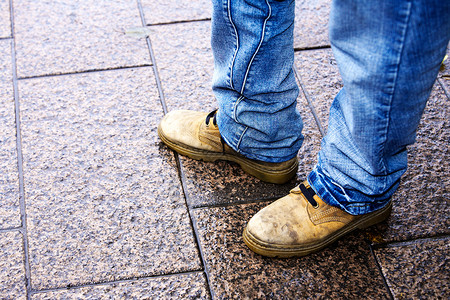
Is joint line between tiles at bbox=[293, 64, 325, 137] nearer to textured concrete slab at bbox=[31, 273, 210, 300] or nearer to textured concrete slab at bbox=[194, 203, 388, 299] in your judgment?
textured concrete slab at bbox=[194, 203, 388, 299]

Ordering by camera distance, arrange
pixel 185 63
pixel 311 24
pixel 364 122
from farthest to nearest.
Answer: pixel 311 24, pixel 185 63, pixel 364 122

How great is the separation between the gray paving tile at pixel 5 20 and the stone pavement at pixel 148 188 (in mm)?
11

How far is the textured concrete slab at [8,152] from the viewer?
1.84m

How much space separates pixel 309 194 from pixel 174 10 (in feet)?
5.47

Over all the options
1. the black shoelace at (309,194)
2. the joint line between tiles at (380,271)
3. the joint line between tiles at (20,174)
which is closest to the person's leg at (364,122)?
the black shoelace at (309,194)

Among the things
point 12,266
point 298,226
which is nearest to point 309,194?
point 298,226

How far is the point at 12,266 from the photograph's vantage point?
1669mm

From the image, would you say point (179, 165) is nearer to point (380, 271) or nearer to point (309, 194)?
point (309, 194)

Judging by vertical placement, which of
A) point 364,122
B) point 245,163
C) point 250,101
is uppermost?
point 364,122

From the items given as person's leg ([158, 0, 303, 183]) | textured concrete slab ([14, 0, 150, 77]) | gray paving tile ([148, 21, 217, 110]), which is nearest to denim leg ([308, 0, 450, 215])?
person's leg ([158, 0, 303, 183])

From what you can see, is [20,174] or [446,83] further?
[446,83]

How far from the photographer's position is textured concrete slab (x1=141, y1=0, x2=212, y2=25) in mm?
2828

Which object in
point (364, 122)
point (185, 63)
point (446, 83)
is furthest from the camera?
point (185, 63)

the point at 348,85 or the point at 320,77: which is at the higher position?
the point at 348,85
